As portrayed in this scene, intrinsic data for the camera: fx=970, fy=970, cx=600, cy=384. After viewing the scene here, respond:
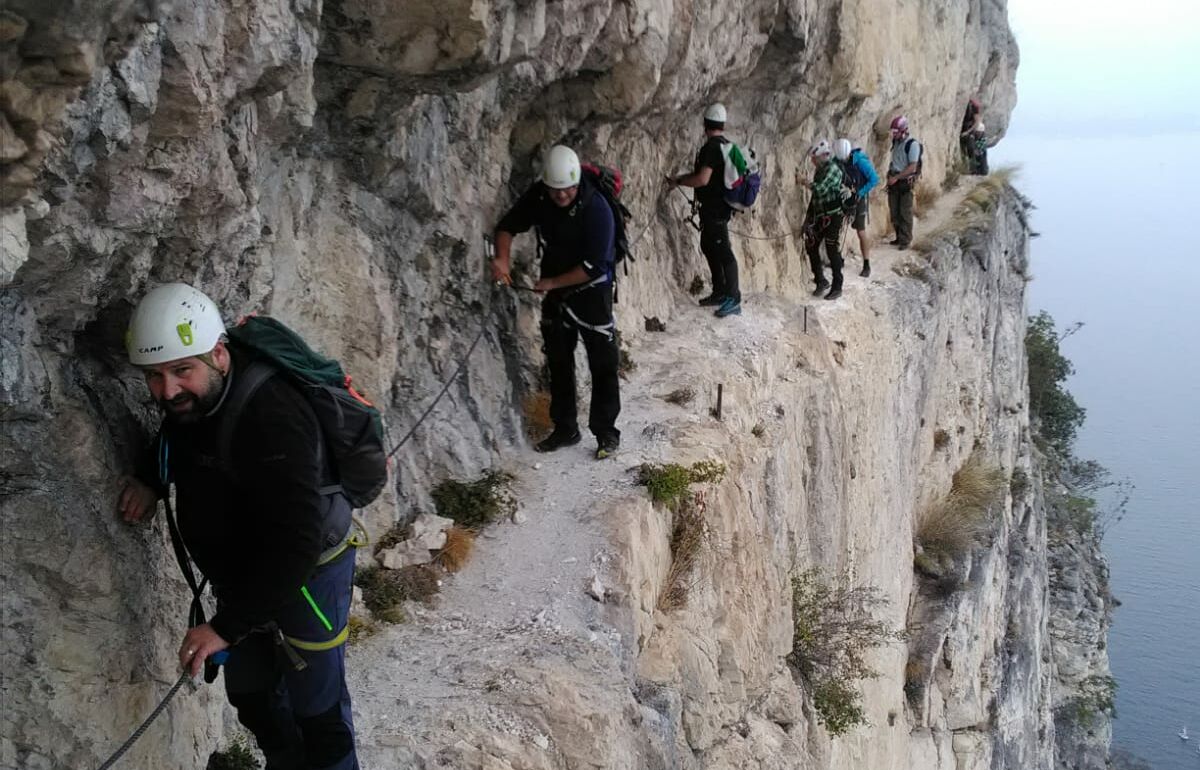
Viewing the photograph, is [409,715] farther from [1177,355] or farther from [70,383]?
[1177,355]

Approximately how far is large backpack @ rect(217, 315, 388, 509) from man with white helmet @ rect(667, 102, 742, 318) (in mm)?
7493

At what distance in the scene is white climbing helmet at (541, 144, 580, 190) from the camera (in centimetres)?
730

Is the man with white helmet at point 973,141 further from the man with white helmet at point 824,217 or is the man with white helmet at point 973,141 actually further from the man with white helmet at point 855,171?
the man with white helmet at point 824,217

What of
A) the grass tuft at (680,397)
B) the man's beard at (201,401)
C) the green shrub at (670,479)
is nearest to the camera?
the man's beard at (201,401)

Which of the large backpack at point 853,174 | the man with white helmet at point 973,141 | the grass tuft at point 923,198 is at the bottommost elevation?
the large backpack at point 853,174

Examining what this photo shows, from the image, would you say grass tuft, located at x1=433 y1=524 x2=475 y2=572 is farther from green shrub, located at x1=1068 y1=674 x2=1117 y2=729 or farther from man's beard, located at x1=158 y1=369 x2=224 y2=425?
green shrub, located at x1=1068 y1=674 x2=1117 y2=729

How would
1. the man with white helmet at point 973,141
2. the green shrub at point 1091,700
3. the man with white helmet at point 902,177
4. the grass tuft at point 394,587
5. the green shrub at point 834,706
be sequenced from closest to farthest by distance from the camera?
the grass tuft at point 394,587 → the green shrub at point 834,706 → the man with white helmet at point 902,177 → the man with white helmet at point 973,141 → the green shrub at point 1091,700

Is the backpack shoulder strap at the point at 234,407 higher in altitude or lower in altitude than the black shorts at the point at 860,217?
lower

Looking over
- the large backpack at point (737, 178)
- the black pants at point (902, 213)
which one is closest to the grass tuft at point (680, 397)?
the large backpack at point (737, 178)

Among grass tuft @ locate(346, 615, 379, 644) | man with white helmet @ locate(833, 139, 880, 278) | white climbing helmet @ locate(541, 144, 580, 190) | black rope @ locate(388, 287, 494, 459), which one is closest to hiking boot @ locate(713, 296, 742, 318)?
man with white helmet @ locate(833, 139, 880, 278)

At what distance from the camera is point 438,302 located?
766 centimetres

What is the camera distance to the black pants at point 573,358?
25.9 ft

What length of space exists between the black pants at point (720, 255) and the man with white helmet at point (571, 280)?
3.53 metres

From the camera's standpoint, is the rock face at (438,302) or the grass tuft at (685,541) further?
the grass tuft at (685,541)
